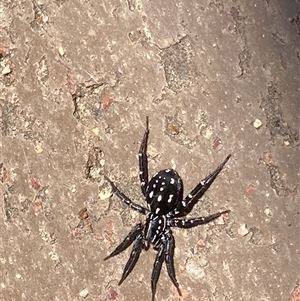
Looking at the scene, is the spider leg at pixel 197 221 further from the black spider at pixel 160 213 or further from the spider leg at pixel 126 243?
the spider leg at pixel 126 243

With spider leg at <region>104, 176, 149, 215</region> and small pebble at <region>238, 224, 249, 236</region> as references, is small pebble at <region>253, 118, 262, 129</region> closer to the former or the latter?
small pebble at <region>238, 224, 249, 236</region>

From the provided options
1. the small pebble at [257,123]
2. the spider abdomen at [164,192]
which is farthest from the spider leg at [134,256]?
the small pebble at [257,123]

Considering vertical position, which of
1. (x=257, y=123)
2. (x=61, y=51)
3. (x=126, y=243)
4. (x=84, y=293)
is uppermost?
(x=61, y=51)

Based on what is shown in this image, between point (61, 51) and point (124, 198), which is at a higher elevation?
point (61, 51)

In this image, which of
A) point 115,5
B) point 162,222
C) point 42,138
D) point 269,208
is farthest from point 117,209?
point 115,5

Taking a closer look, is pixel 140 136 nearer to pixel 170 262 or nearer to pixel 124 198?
pixel 124 198

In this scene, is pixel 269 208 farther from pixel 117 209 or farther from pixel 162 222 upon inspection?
pixel 117 209

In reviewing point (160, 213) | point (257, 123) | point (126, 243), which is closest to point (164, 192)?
point (160, 213)
